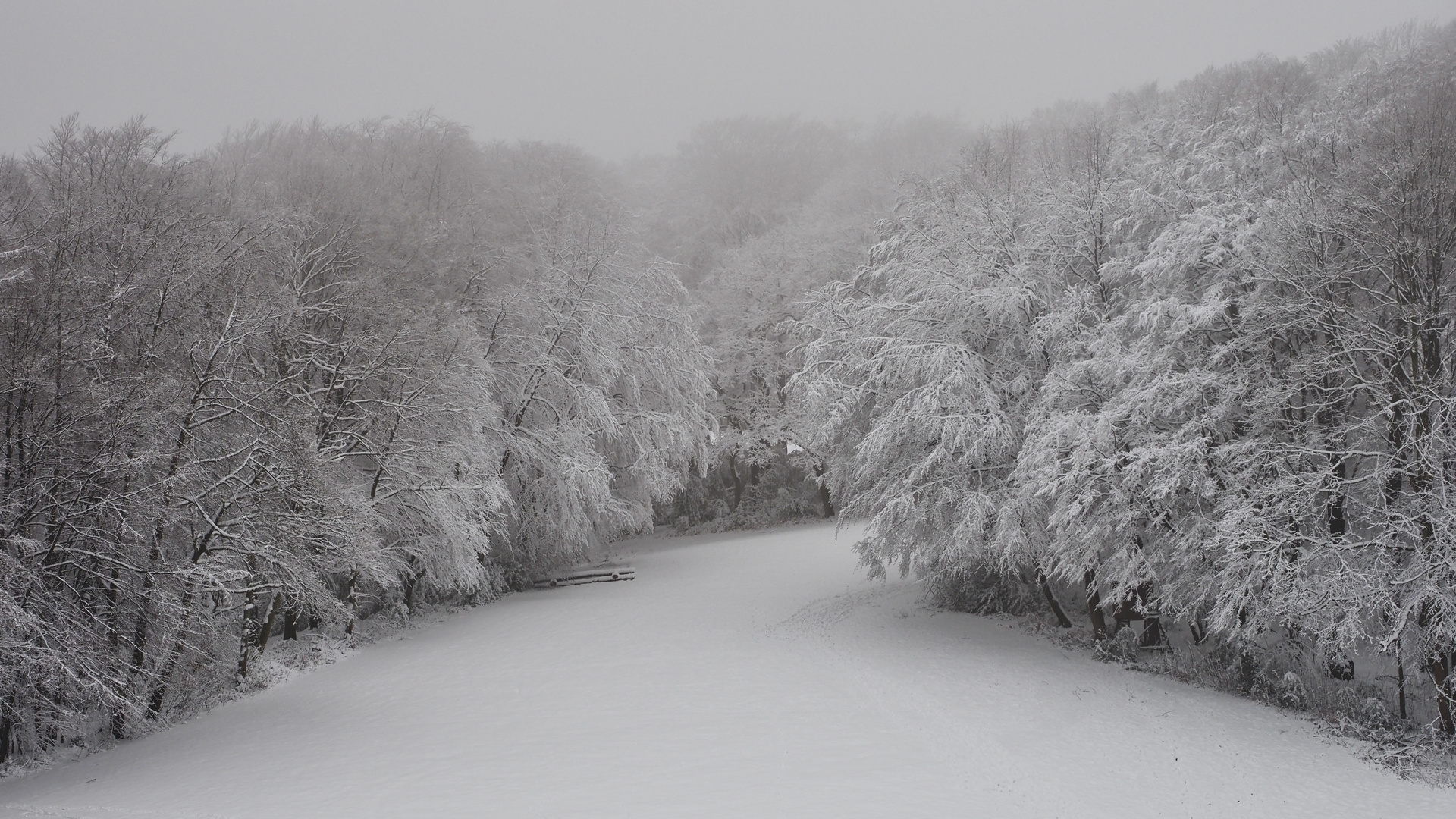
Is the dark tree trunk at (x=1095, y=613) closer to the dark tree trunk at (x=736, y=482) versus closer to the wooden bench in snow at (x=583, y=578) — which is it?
the wooden bench in snow at (x=583, y=578)

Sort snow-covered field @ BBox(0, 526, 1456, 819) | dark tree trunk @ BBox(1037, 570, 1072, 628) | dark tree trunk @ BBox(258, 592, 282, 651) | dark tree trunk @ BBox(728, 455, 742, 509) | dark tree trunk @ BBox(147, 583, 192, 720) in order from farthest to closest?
1. dark tree trunk @ BBox(728, 455, 742, 509)
2. dark tree trunk @ BBox(1037, 570, 1072, 628)
3. dark tree trunk @ BBox(258, 592, 282, 651)
4. dark tree trunk @ BBox(147, 583, 192, 720)
5. snow-covered field @ BBox(0, 526, 1456, 819)

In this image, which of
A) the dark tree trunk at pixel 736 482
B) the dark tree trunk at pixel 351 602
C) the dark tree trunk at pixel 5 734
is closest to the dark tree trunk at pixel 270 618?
the dark tree trunk at pixel 351 602

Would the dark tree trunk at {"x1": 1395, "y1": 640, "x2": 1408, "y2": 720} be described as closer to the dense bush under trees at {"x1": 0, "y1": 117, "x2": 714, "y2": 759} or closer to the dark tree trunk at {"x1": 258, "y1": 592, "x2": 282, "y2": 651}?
the dense bush under trees at {"x1": 0, "y1": 117, "x2": 714, "y2": 759}

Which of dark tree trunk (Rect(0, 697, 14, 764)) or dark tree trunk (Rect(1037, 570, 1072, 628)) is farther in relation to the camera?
dark tree trunk (Rect(1037, 570, 1072, 628))

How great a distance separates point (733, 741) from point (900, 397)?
21.0 feet

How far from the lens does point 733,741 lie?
9305mm

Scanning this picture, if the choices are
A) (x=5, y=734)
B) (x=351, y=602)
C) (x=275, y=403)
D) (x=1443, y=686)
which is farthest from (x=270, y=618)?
(x=1443, y=686)

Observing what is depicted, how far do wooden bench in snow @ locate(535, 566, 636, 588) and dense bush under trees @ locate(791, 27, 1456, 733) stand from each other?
25.8ft

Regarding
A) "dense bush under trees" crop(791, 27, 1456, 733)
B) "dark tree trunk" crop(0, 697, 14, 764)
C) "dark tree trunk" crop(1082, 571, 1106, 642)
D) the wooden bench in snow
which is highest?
"dense bush under trees" crop(791, 27, 1456, 733)

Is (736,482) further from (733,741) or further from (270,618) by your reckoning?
(733,741)

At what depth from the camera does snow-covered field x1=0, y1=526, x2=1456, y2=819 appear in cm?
788

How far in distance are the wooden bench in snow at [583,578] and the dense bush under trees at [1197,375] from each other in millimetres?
7855

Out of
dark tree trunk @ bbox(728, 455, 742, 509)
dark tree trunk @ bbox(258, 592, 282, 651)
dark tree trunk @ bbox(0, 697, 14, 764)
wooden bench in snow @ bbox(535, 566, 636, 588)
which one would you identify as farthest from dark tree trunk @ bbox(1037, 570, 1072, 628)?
dark tree trunk @ bbox(728, 455, 742, 509)

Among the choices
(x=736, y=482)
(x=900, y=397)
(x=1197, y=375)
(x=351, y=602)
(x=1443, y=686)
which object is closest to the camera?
(x=1443, y=686)
